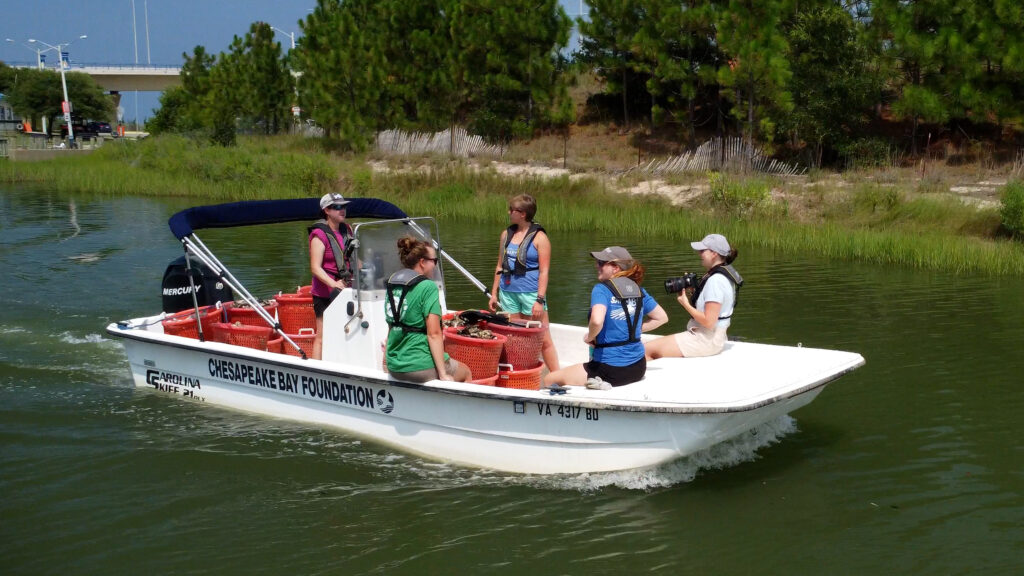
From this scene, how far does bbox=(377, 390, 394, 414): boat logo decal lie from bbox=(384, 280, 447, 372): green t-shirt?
1.22 ft

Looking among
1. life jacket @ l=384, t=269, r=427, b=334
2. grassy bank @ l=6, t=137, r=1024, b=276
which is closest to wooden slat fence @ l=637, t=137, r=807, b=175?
grassy bank @ l=6, t=137, r=1024, b=276

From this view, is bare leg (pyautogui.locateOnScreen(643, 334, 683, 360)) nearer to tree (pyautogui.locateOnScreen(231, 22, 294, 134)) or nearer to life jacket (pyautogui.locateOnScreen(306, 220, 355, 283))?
life jacket (pyautogui.locateOnScreen(306, 220, 355, 283))

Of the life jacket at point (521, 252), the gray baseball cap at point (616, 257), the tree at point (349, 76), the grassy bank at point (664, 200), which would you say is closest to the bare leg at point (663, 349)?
the gray baseball cap at point (616, 257)

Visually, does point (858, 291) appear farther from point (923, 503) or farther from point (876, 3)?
point (876, 3)

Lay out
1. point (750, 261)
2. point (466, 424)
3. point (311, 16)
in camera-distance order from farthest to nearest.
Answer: point (311, 16) < point (750, 261) < point (466, 424)

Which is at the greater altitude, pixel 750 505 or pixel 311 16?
pixel 311 16

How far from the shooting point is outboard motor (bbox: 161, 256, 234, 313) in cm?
1074

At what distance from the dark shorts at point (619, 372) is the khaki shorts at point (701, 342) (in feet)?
2.66

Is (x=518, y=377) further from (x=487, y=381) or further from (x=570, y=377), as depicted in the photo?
(x=570, y=377)

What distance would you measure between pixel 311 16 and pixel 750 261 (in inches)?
1252

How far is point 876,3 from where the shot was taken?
A: 91.6 ft

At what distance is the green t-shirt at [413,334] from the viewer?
25.1 ft

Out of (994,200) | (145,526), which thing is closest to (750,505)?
(145,526)

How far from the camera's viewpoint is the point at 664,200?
25.6 m
